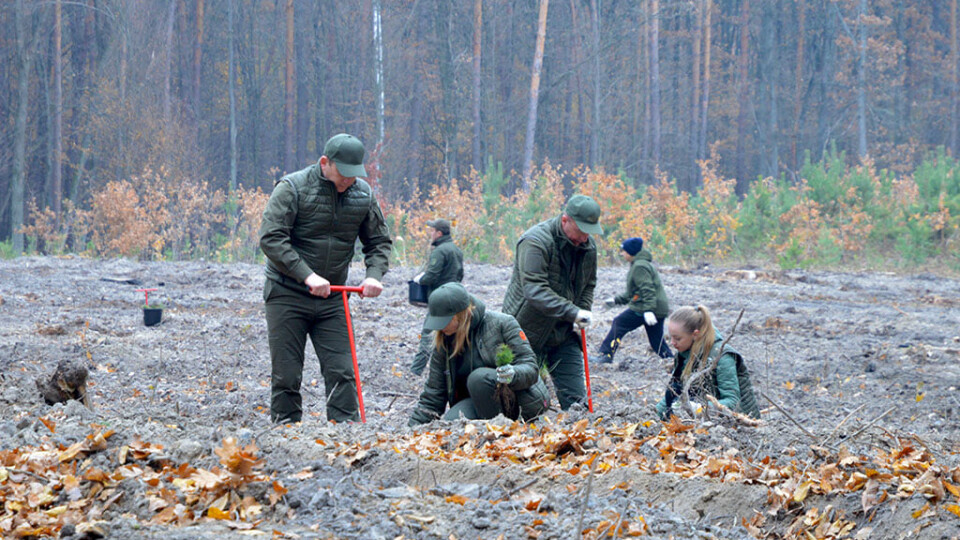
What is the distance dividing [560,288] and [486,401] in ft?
3.32

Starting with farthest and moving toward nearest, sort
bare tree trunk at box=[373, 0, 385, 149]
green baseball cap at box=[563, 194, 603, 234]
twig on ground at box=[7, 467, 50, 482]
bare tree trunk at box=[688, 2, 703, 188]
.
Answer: bare tree trunk at box=[688, 2, 703, 188] → bare tree trunk at box=[373, 0, 385, 149] → green baseball cap at box=[563, 194, 603, 234] → twig on ground at box=[7, 467, 50, 482]

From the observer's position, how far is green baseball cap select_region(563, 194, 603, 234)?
5691 millimetres

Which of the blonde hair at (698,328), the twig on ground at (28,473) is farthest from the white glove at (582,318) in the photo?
the twig on ground at (28,473)

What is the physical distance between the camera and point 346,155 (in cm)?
528

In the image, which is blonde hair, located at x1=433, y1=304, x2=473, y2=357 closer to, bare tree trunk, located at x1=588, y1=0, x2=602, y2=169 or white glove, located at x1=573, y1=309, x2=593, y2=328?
white glove, located at x1=573, y1=309, x2=593, y2=328

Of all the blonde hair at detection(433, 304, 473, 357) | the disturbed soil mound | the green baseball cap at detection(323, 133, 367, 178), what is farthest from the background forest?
the green baseball cap at detection(323, 133, 367, 178)

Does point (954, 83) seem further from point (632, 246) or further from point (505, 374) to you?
point (505, 374)

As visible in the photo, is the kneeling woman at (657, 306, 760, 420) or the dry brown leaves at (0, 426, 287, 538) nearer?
the dry brown leaves at (0, 426, 287, 538)

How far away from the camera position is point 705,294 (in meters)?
14.5

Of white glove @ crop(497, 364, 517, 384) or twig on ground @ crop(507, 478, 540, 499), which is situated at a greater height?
white glove @ crop(497, 364, 517, 384)

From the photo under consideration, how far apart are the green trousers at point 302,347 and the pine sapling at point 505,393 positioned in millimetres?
904

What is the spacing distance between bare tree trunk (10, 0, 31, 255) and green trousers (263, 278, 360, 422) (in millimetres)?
21572

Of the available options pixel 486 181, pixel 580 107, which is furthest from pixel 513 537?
pixel 580 107

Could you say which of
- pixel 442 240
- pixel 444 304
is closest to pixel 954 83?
pixel 442 240
